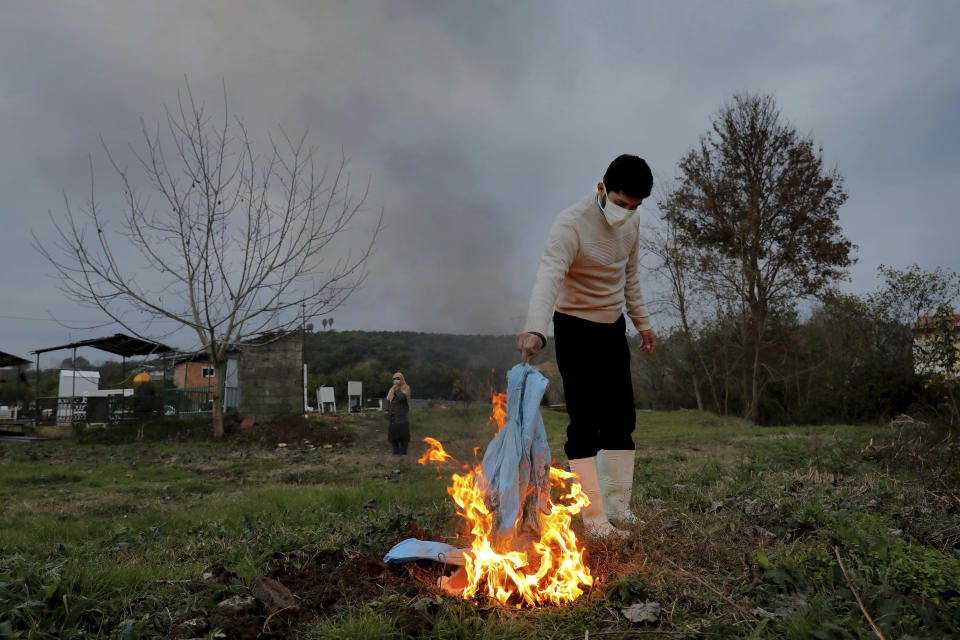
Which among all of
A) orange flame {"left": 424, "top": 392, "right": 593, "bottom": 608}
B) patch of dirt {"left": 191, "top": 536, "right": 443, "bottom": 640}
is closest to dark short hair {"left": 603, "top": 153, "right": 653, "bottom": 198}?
orange flame {"left": 424, "top": 392, "right": 593, "bottom": 608}

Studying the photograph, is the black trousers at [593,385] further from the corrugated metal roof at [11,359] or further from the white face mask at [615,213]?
the corrugated metal roof at [11,359]

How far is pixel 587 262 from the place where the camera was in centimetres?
349

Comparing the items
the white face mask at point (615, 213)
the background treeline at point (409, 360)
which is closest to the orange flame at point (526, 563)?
the white face mask at point (615, 213)

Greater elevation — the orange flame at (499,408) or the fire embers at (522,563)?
the orange flame at (499,408)

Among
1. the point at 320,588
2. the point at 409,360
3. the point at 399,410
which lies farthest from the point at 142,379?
the point at 320,588

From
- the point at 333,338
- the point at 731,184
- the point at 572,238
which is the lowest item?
the point at 572,238

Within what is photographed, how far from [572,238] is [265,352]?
20042 mm

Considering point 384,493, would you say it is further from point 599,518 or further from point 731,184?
point 731,184

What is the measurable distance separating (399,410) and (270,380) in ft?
38.6

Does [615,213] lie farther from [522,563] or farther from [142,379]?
[142,379]

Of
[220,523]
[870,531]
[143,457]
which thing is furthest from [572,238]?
[143,457]

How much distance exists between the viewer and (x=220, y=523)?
14.9ft

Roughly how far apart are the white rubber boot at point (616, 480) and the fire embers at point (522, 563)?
749 mm

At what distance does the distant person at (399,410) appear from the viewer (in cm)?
1112
